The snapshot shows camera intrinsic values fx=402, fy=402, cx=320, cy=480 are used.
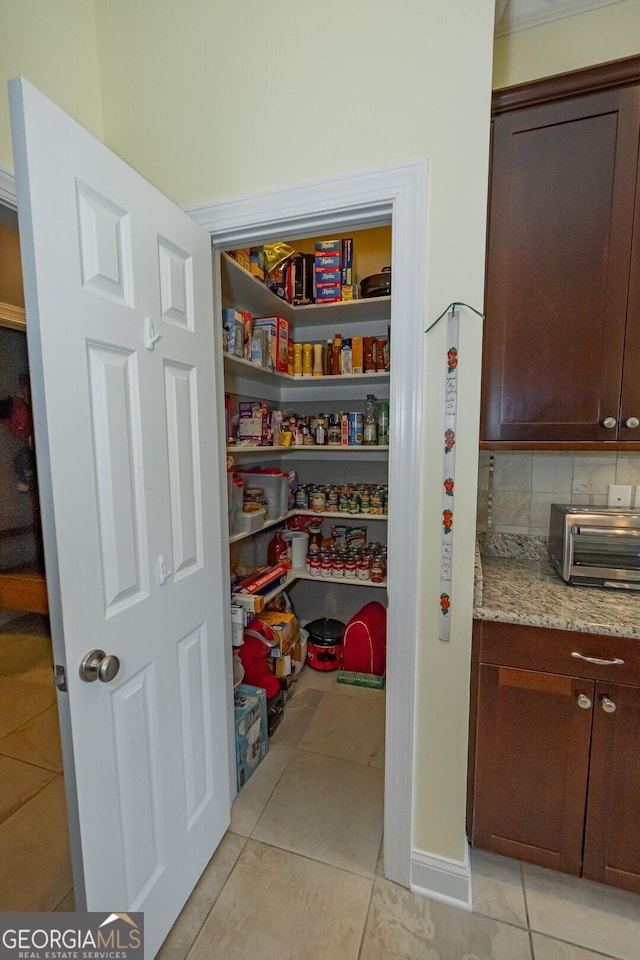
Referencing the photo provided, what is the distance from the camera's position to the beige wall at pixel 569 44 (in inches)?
51.3

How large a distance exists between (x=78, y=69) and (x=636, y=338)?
5.93 feet

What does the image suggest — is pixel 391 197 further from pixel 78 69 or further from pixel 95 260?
pixel 78 69

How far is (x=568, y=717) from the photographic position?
45.2 inches

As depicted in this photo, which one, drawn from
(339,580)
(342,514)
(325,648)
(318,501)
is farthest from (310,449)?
(325,648)

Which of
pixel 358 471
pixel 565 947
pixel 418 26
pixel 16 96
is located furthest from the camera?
pixel 358 471

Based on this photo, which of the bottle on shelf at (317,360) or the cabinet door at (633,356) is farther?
the bottle on shelf at (317,360)

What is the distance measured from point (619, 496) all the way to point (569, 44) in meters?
1.58

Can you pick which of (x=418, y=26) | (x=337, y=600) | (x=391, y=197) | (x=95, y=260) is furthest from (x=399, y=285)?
(x=337, y=600)

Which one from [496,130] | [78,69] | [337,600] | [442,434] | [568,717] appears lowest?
[337,600]

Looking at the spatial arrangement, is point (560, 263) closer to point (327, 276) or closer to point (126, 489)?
point (327, 276)

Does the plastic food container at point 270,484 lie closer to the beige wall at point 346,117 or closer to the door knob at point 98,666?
the beige wall at point 346,117

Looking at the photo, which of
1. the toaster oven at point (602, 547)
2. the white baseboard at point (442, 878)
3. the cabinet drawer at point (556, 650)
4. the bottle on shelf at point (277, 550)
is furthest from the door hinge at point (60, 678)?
the bottle on shelf at point (277, 550)

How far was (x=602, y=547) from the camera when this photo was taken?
131 cm

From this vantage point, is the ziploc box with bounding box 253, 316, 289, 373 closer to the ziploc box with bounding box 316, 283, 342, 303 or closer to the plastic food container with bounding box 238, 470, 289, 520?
the ziploc box with bounding box 316, 283, 342, 303
